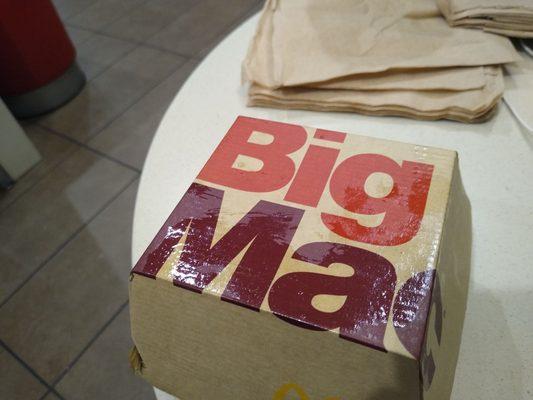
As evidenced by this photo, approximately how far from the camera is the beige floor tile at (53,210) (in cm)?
139

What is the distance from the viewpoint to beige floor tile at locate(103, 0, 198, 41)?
2320mm

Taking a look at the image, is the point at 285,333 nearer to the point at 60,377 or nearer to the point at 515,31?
the point at 515,31

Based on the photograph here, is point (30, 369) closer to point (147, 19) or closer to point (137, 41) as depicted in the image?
point (137, 41)

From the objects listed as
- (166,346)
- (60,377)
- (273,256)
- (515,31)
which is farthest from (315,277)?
(60,377)

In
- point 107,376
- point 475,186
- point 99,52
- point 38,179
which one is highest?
point 475,186

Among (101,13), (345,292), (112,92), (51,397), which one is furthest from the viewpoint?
(101,13)

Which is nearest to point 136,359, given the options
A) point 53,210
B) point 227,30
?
point 53,210

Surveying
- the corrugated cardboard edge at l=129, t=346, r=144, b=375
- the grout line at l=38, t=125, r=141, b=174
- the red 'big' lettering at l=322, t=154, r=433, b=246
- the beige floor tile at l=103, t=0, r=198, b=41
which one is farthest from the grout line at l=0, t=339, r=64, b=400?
the beige floor tile at l=103, t=0, r=198, b=41

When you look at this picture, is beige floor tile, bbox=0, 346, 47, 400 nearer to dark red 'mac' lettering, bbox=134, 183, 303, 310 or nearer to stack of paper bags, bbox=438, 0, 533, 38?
dark red 'mac' lettering, bbox=134, 183, 303, 310

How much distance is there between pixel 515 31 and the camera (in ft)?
2.13

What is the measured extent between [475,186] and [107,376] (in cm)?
111

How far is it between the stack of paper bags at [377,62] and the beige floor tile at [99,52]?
1.75 meters

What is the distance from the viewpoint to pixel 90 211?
1.50m

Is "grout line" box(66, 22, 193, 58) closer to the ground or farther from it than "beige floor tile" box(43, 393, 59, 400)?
farther from it
